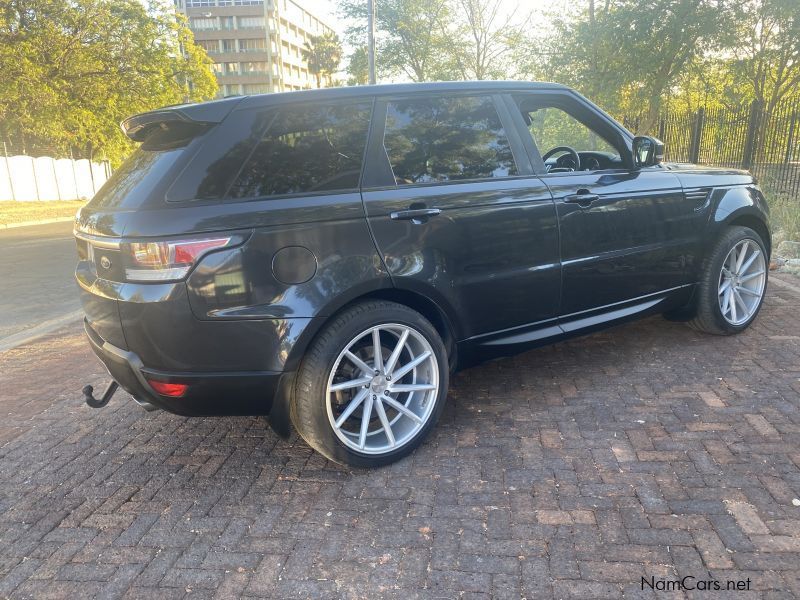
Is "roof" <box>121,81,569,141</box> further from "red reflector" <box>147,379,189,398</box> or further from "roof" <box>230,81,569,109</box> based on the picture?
"red reflector" <box>147,379,189,398</box>

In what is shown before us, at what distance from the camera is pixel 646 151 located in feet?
13.2

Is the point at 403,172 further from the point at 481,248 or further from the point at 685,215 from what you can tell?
the point at 685,215

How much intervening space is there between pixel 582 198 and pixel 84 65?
26186 millimetres

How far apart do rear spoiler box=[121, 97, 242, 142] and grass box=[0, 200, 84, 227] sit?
17.6 meters

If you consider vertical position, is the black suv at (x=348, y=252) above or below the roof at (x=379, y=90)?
below

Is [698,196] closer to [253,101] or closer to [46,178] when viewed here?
[253,101]

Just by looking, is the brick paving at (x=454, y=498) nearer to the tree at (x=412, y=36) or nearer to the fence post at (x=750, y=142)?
the fence post at (x=750, y=142)

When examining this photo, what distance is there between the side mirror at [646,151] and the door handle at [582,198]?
0.60 metres

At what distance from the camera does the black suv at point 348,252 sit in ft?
8.45

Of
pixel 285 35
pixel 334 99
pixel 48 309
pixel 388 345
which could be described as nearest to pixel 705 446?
pixel 388 345

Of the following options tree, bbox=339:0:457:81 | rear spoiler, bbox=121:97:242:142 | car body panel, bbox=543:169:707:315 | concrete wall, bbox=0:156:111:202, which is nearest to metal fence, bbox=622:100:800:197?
car body panel, bbox=543:169:707:315

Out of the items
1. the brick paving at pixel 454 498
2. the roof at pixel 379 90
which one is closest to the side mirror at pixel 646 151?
the roof at pixel 379 90

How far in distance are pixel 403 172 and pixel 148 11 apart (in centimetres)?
2979

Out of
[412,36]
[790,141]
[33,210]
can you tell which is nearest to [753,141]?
[790,141]
